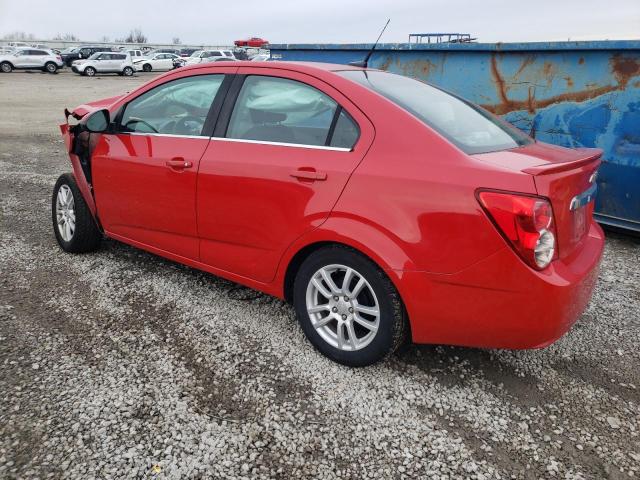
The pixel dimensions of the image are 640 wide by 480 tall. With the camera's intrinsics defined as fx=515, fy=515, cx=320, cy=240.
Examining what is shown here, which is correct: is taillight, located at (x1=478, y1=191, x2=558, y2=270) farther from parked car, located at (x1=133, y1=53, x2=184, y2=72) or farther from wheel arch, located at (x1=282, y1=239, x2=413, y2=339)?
parked car, located at (x1=133, y1=53, x2=184, y2=72)

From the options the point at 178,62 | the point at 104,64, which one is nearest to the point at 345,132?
the point at 104,64

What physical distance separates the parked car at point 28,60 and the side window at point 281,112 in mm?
37302

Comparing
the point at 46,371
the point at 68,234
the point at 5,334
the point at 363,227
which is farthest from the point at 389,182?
the point at 68,234

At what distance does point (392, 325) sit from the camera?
2.55 metres

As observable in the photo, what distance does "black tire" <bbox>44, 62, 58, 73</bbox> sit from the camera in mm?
34375

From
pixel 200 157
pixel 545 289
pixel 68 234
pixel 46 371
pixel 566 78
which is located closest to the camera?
pixel 545 289

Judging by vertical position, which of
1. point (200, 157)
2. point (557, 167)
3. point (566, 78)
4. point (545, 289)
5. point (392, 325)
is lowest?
point (392, 325)

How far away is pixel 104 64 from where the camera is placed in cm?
3391

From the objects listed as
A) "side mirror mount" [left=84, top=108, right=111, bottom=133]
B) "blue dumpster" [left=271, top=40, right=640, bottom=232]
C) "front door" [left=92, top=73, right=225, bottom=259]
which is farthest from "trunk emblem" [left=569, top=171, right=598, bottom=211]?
"side mirror mount" [left=84, top=108, right=111, bottom=133]

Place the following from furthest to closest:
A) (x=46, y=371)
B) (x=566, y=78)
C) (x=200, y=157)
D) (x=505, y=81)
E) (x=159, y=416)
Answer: (x=505, y=81), (x=566, y=78), (x=200, y=157), (x=46, y=371), (x=159, y=416)

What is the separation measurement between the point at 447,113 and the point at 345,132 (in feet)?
2.05

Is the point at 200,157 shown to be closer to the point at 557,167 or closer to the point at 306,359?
the point at 306,359

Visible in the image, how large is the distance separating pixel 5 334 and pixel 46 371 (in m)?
0.56

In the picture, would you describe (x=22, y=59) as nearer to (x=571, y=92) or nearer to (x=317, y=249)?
(x=571, y=92)
